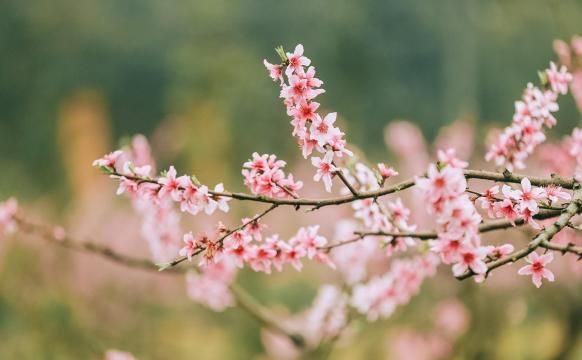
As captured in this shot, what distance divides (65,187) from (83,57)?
602cm

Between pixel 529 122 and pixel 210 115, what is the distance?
11.3m

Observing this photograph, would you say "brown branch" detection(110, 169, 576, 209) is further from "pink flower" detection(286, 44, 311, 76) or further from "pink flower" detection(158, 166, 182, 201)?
"pink flower" detection(286, 44, 311, 76)

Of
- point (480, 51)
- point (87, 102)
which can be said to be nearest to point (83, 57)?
point (87, 102)

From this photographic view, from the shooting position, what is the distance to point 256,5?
1662cm

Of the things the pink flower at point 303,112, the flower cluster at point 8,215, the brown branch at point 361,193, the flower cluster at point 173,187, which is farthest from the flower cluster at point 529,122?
the flower cluster at point 8,215

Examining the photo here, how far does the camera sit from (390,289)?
244 centimetres

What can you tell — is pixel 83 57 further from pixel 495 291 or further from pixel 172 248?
pixel 172 248

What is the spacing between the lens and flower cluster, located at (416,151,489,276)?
1.11 meters

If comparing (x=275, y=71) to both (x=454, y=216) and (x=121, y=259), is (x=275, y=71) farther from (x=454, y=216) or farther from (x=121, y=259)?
(x=121, y=259)

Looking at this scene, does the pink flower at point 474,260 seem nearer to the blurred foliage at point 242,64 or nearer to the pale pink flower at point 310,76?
the pale pink flower at point 310,76

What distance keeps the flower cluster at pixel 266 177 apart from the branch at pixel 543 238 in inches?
15.6

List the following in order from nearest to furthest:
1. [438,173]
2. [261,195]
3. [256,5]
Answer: [438,173]
[261,195]
[256,5]

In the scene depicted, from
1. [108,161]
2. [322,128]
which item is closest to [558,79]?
[322,128]

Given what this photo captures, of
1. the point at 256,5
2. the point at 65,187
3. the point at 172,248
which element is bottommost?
the point at 172,248
